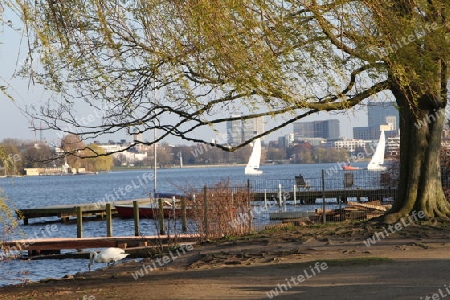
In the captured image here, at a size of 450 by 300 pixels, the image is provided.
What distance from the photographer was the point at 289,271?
47.9ft

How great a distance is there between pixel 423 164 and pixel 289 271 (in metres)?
7.47

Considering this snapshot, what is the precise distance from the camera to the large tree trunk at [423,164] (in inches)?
808

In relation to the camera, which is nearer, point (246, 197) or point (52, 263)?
point (246, 197)

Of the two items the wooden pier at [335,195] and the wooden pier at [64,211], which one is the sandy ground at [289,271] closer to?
the wooden pier at [335,195]

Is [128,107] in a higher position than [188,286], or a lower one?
higher

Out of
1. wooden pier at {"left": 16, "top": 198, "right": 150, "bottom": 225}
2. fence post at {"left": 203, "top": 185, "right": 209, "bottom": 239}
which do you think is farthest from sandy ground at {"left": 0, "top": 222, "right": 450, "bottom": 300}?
wooden pier at {"left": 16, "top": 198, "right": 150, "bottom": 225}

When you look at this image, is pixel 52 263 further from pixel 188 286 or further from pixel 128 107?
pixel 188 286

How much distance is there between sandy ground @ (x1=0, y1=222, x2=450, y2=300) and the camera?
1261 cm

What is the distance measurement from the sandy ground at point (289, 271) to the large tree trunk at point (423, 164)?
1.18 meters

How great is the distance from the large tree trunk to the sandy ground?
1.18m

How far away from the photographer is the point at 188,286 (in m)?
13.7

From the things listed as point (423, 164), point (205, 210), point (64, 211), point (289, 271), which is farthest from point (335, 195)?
point (289, 271)

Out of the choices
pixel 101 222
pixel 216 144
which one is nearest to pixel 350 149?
pixel 101 222

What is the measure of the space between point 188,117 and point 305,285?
258 inches
